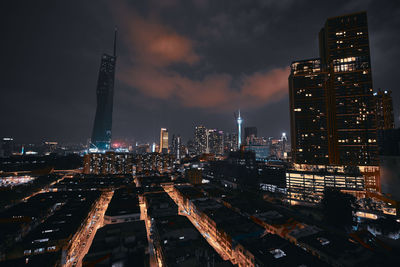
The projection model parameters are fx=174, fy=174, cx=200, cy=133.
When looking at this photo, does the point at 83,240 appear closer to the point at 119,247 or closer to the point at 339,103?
the point at 119,247

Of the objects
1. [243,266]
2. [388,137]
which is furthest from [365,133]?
[243,266]

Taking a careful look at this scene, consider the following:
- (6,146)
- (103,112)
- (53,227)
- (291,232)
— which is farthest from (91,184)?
(6,146)

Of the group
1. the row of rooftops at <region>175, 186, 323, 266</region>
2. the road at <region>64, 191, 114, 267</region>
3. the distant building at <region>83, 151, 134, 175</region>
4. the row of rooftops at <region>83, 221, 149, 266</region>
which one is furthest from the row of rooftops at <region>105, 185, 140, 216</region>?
the distant building at <region>83, 151, 134, 175</region>

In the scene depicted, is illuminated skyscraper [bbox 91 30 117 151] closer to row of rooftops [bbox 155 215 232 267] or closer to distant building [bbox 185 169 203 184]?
distant building [bbox 185 169 203 184]

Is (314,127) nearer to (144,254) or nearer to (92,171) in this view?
(144,254)

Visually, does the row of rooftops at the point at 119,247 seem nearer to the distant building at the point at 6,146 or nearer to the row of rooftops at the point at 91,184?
the row of rooftops at the point at 91,184

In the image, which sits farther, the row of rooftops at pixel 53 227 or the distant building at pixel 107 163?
the distant building at pixel 107 163

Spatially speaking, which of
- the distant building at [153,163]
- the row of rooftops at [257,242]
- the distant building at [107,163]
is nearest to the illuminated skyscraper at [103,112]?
the distant building at [107,163]
